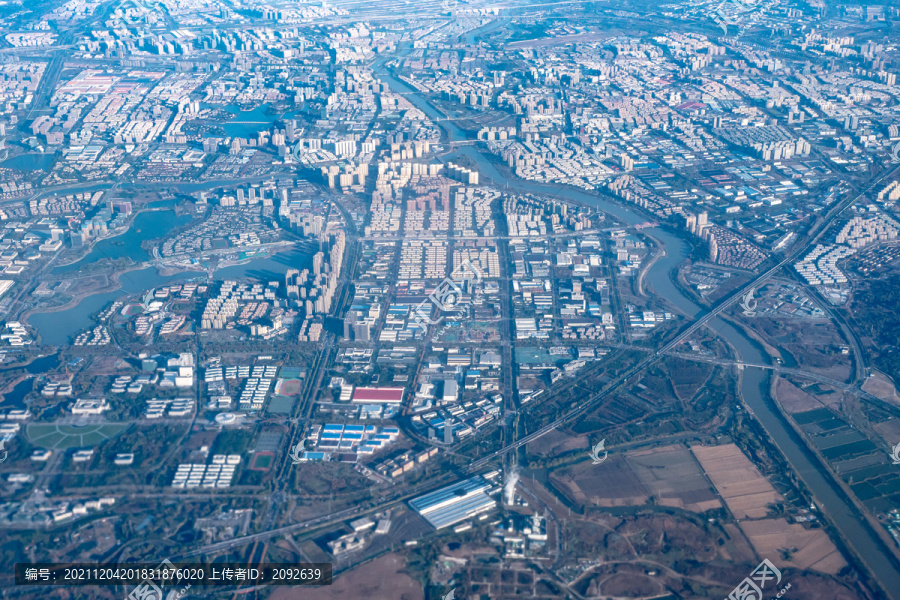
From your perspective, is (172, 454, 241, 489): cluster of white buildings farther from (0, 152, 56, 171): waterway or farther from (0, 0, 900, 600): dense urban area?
(0, 152, 56, 171): waterway

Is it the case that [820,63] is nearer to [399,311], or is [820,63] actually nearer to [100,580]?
[399,311]

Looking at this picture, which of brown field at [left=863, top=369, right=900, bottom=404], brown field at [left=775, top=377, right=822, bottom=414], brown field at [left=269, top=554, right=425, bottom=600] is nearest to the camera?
brown field at [left=269, top=554, right=425, bottom=600]

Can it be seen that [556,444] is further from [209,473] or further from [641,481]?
[209,473]

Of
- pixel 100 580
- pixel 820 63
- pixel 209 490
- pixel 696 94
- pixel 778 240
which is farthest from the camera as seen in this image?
pixel 820 63

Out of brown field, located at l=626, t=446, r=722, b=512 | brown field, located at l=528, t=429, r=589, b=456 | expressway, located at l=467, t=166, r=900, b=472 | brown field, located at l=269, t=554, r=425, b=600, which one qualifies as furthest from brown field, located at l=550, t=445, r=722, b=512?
brown field, located at l=269, t=554, r=425, b=600

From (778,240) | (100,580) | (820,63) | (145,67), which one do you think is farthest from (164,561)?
(820,63)

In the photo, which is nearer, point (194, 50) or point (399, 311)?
point (399, 311)

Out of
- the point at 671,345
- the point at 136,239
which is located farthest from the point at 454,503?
the point at 136,239

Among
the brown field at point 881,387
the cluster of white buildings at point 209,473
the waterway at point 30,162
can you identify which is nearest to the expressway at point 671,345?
the brown field at point 881,387
